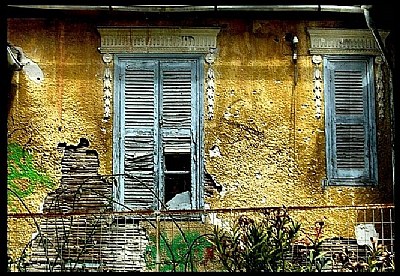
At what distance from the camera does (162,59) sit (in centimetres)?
773

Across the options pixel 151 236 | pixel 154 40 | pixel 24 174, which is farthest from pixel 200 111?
pixel 24 174

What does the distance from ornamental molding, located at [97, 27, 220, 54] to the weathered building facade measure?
13 millimetres

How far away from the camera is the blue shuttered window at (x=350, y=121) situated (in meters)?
7.66

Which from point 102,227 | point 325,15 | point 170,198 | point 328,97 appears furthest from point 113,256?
point 325,15

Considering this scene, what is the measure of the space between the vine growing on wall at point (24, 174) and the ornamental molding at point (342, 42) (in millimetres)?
3875

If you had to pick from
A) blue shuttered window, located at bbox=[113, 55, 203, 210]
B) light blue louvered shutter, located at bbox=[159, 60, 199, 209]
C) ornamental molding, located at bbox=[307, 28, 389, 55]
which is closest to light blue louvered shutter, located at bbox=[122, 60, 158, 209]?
blue shuttered window, located at bbox=[113, 55, 203, 210]

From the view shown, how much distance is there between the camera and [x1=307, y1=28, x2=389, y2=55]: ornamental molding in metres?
7.81

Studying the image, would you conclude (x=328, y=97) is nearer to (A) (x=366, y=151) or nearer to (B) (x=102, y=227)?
(A) (x=366, y=151)

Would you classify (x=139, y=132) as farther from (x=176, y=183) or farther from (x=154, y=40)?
(x=154, y=40)

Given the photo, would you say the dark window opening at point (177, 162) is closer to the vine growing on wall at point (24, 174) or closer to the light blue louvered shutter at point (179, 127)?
the light blue louvered shutter at point (179, 127)

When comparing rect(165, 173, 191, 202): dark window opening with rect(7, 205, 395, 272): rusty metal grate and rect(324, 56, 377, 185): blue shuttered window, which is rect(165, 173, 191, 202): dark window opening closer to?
rect(7, 205, 395, 272): rusty metal grate

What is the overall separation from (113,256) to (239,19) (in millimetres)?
3461

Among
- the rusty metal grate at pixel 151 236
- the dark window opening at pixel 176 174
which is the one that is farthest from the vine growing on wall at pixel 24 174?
the dark window opening at pixel 176 174

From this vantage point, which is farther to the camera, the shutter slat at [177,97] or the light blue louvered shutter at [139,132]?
the shutter slat at [177,97]
